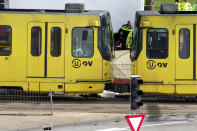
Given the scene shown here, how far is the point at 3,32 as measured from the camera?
2019cm

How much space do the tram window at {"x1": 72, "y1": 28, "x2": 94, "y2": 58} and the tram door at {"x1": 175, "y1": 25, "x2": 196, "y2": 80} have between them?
2.91 m

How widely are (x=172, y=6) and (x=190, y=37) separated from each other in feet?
3.97

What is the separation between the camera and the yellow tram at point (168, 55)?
19.6 meters

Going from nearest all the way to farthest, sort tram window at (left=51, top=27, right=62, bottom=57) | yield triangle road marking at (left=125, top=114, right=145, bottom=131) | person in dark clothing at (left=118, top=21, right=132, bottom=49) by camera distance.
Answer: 1. yield triangle road marking at (left=125, top=114, right=145, bottom=131)
2. tram window at (left=51, top=27, right=62, bottom=57)
3. person in dark clothing at (left=118, top=21, right=132, bottom=49)

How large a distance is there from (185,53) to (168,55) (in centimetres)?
57

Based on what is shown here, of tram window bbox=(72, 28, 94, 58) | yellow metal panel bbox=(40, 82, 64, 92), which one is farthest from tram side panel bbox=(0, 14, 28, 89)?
tram window bbox=(72, 28, 94, 58)

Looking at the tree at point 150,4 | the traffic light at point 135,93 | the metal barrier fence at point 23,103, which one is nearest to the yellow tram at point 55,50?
the metal barrier fence at point 23,103

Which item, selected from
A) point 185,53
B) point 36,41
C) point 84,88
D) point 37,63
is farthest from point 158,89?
point 36,41

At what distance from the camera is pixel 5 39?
2022 cm

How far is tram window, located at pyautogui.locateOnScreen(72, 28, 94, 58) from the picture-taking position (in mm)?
19891

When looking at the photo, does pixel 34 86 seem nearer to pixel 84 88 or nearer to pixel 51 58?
pixel 51 58

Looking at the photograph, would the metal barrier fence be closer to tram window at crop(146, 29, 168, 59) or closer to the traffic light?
tram window at crop(146, 29, 168, 59)

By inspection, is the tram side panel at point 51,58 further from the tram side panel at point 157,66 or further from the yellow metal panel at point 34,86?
the tram side panel at point 157,66

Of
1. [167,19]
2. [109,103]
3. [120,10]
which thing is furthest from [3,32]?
[120,10]
